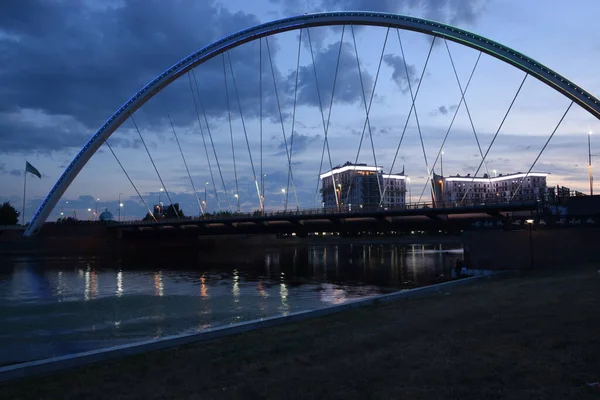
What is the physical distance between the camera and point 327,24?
2542 inches

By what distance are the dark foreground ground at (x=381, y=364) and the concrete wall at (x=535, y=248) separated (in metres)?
19.5

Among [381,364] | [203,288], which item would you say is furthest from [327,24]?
[381,364]

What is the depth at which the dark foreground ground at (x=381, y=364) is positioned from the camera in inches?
347

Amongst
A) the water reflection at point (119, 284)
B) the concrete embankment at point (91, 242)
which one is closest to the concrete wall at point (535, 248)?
the water reflection at point (119, 284)

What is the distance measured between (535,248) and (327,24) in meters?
41.3

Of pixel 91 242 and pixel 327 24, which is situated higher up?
pixel 327 24

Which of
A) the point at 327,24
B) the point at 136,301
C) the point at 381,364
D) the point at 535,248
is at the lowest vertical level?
the point at 136,301

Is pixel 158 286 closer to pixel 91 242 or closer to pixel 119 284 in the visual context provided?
pixel 119 284

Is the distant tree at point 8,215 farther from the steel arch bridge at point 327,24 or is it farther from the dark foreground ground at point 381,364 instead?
the dark foreground ground at point 381,364

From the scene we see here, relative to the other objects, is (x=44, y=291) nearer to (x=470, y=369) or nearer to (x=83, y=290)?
(x=83, y=290)

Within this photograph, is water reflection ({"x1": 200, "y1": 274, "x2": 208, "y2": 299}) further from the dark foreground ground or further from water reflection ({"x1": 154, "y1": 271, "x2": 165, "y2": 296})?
the dark foreground ground

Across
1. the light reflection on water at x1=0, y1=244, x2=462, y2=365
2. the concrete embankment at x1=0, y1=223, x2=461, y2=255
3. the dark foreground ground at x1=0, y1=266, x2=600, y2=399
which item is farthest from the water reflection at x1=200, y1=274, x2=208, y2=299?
the concrete embankment at x1=0, y1=223, x2=461, y2=255

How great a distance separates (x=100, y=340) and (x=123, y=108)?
71878mm

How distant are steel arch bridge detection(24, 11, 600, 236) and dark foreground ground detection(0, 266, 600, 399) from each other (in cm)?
4115
